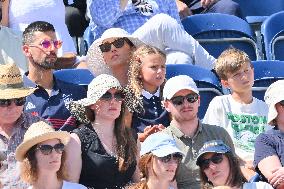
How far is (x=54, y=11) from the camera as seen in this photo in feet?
25.3

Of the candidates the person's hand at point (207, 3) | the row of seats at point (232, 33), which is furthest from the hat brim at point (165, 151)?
the person's hand at point (207, 3)

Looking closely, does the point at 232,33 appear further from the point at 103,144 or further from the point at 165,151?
the point at 165,151

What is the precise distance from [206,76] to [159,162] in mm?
1684

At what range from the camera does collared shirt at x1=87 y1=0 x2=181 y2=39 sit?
→ 759 centimetres

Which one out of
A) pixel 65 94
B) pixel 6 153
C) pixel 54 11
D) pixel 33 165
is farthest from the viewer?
pixel 54 11

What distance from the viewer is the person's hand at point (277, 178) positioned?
5.57 m

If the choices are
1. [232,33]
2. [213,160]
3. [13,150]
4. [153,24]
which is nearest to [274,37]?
[232,33]

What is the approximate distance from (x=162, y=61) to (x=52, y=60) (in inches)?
31.6

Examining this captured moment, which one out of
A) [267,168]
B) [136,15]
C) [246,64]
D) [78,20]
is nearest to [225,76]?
[246,64]

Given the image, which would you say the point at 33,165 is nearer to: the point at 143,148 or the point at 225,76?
the point at 143,148

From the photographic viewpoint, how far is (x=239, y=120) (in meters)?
6.34

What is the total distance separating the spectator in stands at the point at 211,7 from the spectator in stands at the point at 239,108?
2.19 m

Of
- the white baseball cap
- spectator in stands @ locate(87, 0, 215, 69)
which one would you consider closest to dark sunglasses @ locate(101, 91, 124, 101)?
the white baseball cap

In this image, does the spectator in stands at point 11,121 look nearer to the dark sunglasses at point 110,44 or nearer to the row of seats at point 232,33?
the dark sunglasses at point 110,44
